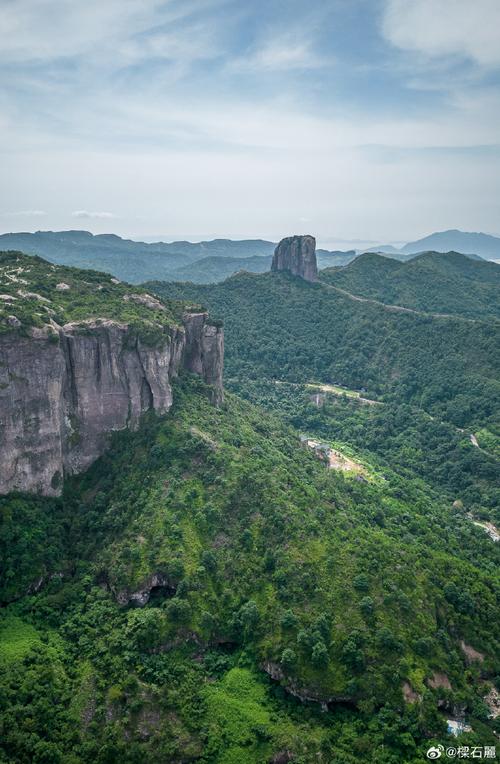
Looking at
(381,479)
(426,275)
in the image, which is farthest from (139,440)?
(426,275)

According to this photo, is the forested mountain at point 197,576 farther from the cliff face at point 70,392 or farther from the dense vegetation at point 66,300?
the dense vegetation at point 66,300

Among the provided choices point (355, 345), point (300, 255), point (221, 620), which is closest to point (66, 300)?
point (221, 620)

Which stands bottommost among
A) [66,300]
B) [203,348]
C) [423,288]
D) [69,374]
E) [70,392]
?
[70,392]

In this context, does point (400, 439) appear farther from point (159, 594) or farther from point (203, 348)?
point (159, 594)

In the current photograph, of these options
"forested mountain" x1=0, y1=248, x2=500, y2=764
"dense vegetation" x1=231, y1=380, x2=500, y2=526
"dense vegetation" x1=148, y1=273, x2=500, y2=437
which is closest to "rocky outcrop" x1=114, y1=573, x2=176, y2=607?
"forested mountain" x1=0, y1=248, x2=500, y2=764

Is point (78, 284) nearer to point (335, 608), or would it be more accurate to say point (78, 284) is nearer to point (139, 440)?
point (139, 440)

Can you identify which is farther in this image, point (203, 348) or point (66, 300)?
point (203, 348)
